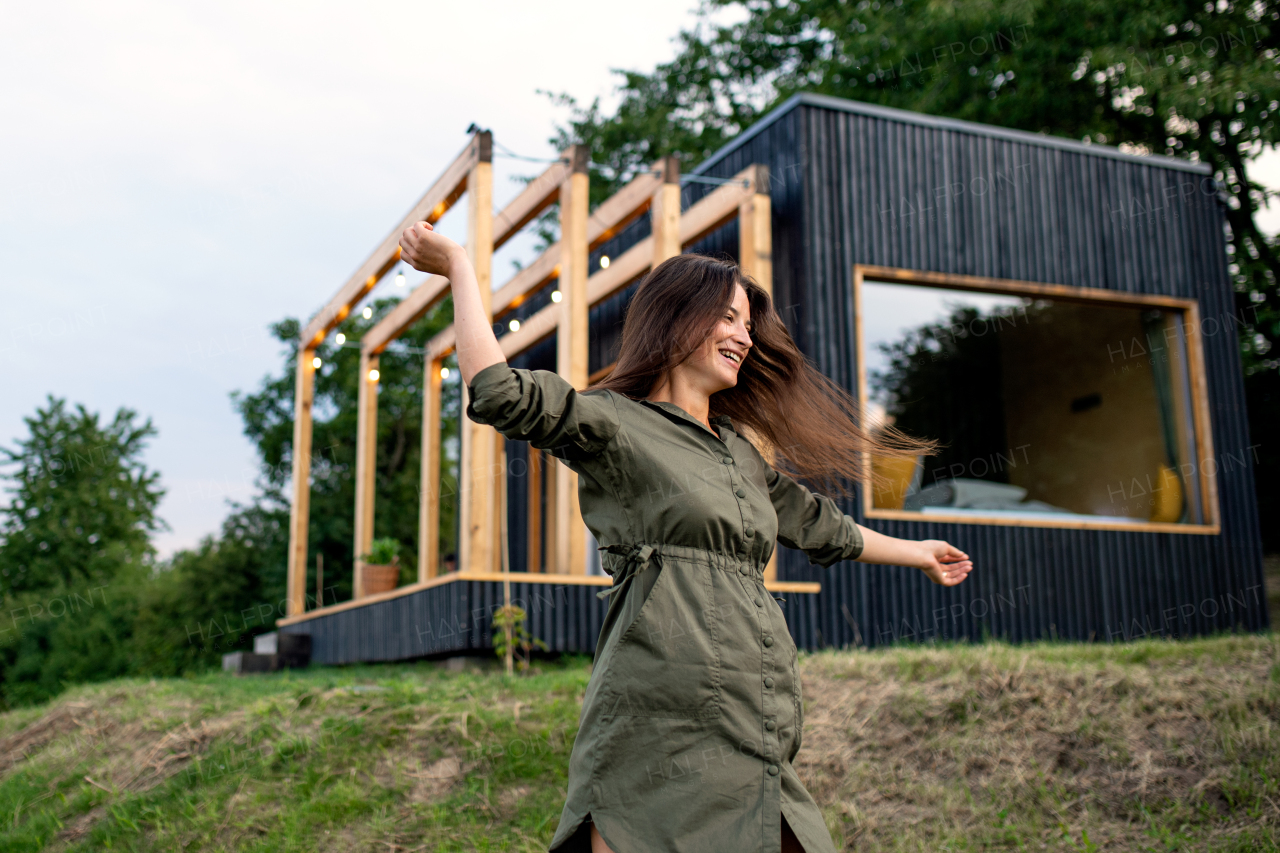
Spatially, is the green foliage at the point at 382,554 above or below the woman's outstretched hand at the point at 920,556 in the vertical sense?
above

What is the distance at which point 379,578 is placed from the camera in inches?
400

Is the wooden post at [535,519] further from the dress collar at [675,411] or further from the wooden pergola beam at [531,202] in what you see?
the dress collar at [675,411]

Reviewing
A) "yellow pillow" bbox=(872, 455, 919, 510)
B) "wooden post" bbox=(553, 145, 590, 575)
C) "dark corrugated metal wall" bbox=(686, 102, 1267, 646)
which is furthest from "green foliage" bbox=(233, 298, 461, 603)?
"yellow pillow" bbox=(872, 455, 919, 510)

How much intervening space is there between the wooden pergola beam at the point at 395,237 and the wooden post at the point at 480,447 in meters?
0.09

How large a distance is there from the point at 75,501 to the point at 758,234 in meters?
17.3

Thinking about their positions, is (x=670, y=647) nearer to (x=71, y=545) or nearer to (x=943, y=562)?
(x=943, y=562)

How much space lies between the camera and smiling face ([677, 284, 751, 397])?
6.79 ft

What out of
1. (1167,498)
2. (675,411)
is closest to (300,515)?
(1167,498)

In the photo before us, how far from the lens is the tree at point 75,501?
1908 centimetres

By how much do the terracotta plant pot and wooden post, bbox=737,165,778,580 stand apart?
425cm

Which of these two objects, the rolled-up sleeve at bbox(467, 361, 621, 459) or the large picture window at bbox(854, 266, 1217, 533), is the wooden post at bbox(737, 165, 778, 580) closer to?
the large picture window at bbox(854, 266, 1217, 533)

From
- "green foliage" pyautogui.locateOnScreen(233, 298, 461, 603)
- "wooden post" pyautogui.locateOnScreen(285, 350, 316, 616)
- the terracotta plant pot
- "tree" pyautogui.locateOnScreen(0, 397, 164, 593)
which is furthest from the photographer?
"tree" pyautogui.locateOnScreen(0, 397, 164, 593)

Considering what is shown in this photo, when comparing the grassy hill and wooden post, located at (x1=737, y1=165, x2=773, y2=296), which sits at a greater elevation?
wooden post, located at (x1=737, y1=165, x2=773, y2=296)

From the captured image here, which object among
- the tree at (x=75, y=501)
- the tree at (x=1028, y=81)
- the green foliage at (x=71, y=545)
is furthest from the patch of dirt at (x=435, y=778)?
the tree at (x=75, y=501)
